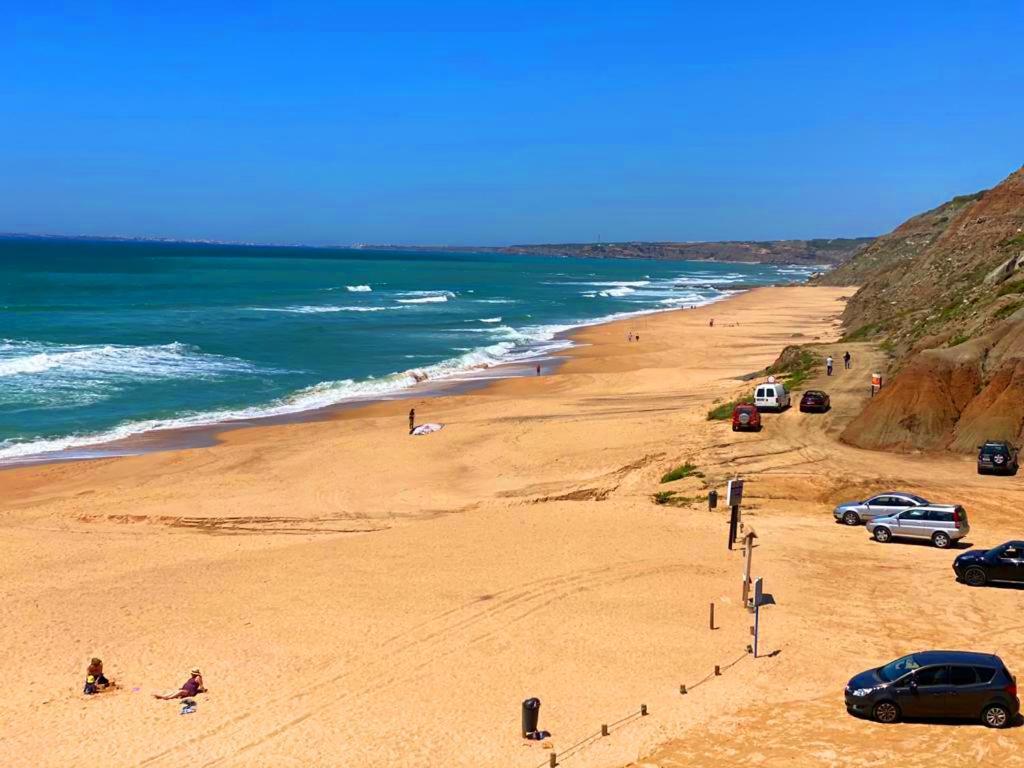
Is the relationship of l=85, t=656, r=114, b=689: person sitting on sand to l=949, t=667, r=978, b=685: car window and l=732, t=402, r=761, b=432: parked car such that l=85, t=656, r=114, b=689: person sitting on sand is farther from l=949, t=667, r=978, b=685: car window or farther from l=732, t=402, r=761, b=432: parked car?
l=732, t=402, r=761, b=432: parked car

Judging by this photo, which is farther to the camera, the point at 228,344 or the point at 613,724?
the point at 228,344

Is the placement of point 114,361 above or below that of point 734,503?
below

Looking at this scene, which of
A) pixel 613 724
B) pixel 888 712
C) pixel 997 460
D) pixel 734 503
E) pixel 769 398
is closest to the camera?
pixel 888 712

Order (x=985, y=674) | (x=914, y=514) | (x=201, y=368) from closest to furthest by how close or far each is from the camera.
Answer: (x=985, y=674), (x=914, y=514), (x=201, y=368)

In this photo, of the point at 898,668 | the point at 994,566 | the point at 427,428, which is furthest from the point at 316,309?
the point at 898,668

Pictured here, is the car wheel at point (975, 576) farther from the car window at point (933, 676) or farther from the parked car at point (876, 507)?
the car window at point (933, 676)

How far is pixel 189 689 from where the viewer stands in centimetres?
1545

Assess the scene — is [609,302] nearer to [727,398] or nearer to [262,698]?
[727,398]

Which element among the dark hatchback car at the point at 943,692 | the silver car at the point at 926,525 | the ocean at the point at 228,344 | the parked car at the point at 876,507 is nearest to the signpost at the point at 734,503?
the parked car at the point at 876,507

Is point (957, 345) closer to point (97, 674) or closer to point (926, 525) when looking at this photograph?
point (926, 525)

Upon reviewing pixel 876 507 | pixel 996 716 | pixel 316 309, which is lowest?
pixel 996 716

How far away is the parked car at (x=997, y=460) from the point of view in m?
26.1

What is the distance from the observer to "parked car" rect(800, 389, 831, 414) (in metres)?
34.7

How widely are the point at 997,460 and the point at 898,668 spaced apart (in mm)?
14601
